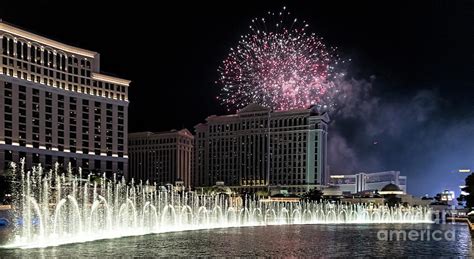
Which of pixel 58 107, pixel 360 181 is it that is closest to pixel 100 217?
pixel 58 107

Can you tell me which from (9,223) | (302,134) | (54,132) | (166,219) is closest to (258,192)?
(302,134)

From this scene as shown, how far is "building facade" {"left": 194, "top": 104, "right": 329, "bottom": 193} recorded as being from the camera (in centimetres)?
13362

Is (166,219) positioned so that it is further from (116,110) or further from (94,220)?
(116,110)

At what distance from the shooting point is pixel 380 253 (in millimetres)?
26000

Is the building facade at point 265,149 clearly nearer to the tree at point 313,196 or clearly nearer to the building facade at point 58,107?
the tree at point 313,196

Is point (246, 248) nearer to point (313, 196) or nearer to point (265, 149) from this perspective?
point (313, 196)

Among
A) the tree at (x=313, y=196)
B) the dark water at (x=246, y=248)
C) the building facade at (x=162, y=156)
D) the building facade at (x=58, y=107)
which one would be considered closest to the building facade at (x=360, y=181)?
the building facade at (x=162, y=156)

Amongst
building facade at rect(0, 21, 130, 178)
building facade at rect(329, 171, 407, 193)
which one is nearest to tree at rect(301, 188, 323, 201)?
building facade at rect(0, 21, 130, 178)

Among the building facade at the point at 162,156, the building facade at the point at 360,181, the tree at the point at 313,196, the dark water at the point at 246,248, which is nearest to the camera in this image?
the dark water at the point at 246,248

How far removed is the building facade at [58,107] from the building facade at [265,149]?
35564mm

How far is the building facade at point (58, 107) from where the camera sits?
305ft

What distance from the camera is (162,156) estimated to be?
159 m

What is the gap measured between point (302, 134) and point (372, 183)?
3957cm

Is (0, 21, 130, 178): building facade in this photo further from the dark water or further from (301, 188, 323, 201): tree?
the dark water
